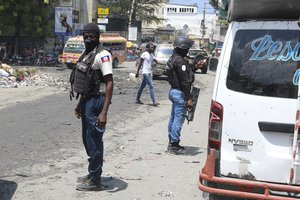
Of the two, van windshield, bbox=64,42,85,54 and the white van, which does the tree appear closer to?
van windshield, bbox=64,42,85,54

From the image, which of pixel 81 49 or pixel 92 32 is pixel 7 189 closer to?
pixel 92 32

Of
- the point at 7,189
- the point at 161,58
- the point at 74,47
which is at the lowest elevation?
the point at 7,189

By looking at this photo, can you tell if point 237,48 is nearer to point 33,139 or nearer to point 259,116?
point 259,116

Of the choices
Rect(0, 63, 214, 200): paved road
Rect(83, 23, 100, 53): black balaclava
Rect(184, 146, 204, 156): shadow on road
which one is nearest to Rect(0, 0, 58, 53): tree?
Rect(0, 63, 214, 200): paved road

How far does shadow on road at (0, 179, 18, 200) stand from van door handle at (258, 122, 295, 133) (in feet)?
9.65

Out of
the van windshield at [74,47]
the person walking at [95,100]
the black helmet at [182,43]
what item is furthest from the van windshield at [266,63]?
the van windshield at [74,47]

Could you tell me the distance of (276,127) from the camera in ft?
13.4

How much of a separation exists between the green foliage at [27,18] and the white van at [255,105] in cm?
3362

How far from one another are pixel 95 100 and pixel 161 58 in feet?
61.9

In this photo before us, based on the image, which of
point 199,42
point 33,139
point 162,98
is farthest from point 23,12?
point 199,42

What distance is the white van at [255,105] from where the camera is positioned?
4.07 m

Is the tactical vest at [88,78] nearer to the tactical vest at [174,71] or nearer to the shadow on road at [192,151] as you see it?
the tactical vest at [174,71]

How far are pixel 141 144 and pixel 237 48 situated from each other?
4.61 meters

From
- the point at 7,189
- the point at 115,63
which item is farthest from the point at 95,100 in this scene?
the point at 115,63
